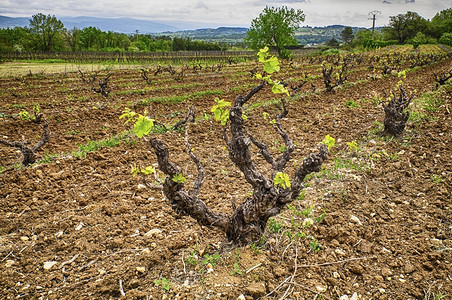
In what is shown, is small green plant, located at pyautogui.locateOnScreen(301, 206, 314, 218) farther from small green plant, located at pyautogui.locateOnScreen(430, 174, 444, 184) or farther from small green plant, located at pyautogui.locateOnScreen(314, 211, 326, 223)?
small green plant, located at pyautogui.locateOnScreen(430, 174, 444, 184)

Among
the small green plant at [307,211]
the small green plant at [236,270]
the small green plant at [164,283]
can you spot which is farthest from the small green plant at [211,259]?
the small green plant at [307,211]

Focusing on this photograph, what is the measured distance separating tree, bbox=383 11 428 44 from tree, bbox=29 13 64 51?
65709 millimetres

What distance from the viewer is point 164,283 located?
2900 millimetres

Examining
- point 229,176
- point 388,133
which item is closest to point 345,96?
point 388,133

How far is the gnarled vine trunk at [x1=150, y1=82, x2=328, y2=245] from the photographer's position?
2855mm

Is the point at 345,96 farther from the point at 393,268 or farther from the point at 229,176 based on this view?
the point at 393,268

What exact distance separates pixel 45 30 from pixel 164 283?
6389 cm

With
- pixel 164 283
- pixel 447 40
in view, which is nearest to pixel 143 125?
pixel 164 283

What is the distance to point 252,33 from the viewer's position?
135 ft

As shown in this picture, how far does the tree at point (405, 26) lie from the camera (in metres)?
59.7

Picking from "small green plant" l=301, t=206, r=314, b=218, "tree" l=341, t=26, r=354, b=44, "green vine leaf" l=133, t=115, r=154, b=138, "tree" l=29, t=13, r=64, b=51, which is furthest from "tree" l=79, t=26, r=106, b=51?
"tree" l=341, t=26, r=354, b=44

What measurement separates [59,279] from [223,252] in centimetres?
170

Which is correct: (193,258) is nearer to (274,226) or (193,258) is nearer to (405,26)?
(274,226)

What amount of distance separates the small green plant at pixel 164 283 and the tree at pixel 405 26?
69.7 m
